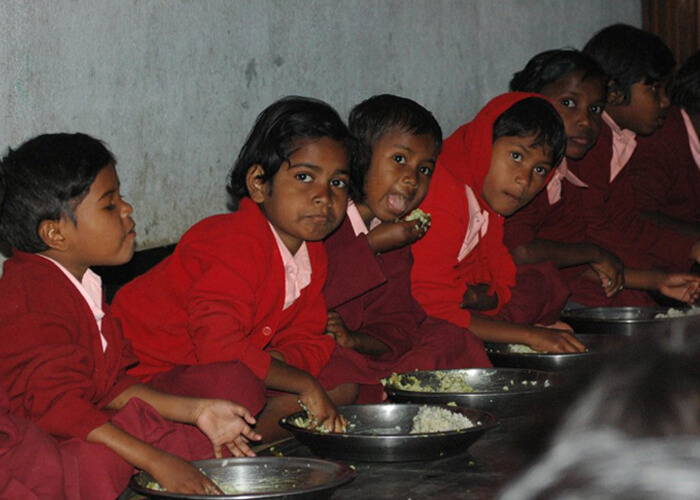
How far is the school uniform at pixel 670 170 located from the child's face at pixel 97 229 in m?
3.89

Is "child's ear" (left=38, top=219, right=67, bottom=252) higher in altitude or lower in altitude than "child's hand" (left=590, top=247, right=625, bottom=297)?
higher

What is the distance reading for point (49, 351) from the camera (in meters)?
2.19

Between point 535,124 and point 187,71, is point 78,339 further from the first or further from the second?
point 535,124

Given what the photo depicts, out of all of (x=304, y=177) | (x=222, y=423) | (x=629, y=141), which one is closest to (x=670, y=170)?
(x=629, y=141)

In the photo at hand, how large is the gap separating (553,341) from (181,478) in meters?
1.82

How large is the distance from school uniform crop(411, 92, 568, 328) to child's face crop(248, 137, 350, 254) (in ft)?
3.06

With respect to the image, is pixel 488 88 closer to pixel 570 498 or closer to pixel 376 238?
pixel 376 238

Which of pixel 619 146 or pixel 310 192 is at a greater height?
pixel 310 192

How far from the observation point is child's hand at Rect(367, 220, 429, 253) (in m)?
3.39

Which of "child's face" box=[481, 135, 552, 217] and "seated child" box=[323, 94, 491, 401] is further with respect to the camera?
"child's face" box=[481, 135, 552, 217]

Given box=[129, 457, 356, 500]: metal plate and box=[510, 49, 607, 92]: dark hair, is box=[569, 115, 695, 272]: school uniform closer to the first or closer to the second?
box=[510, 49, 607, 92]: dark hair

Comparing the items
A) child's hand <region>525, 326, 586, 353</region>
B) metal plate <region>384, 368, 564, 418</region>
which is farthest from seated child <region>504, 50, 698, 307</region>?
metal plate <region>384, 368, 564, 418</region>

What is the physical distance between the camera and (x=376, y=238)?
341cm

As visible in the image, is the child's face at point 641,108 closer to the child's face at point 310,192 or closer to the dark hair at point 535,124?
the dark hair at point 535,124
